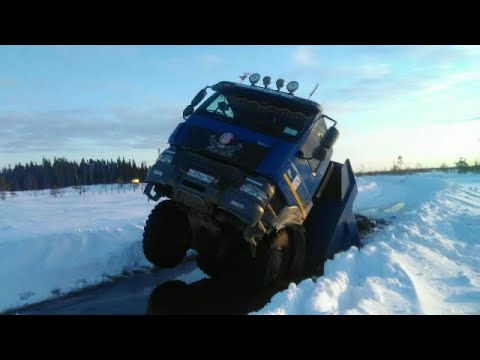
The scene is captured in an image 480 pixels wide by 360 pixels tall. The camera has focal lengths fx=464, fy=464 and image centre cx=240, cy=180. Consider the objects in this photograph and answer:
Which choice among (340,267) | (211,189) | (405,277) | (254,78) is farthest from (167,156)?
(405,277)

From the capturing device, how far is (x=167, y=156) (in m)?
6.84

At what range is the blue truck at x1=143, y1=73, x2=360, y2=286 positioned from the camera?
6.29m

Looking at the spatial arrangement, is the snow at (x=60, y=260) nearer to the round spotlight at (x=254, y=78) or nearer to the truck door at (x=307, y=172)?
the truck door at (x=307, y=172)

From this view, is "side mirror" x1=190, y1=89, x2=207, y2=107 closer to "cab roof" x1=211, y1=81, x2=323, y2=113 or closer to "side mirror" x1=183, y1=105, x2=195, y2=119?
"side mirror" x1=183, y1=105, x2=195, y2=119

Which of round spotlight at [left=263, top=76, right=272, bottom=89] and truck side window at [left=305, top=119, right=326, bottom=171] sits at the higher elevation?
round spotlight at [left=263, top=76, right=272, bottom=89]

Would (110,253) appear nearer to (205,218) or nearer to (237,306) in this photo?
(205,218)

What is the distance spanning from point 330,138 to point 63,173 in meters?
74.7

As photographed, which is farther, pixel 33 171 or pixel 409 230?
pixel 33 171

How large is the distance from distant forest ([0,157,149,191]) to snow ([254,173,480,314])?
6143cm

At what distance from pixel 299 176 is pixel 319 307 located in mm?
2373

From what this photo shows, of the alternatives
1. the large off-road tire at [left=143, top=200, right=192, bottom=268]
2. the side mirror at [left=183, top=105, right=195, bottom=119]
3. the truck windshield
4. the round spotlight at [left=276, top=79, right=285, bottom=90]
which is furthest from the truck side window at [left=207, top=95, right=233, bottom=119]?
the large off-road tire at [left=143, top=200, right=192, bottom=268]

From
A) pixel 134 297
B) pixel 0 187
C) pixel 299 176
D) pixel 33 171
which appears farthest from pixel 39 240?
pixel 33 171
